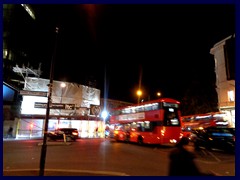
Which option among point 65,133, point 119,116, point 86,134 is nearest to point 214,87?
point 119,116

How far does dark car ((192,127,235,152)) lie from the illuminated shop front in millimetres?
15196

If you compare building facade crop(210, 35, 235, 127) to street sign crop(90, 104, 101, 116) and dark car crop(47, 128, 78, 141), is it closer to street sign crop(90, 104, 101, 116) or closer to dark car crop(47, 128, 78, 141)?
street sign crop(90, 104, 101, 116)

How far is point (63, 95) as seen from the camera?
30891 millimetres

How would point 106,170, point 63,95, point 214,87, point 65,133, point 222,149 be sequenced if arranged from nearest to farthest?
point 106,170 → point 222,149 → point 65,133 → point 63,95 → point 214,87

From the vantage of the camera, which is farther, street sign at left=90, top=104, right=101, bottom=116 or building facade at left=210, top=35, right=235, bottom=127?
building facade at left=210, top=35, right=235, bottom=127

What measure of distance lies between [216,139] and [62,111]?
67.9 feet

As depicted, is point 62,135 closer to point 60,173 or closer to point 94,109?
point 94,109

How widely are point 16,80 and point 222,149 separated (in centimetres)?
3055

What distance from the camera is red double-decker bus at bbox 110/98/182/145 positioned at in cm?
1758

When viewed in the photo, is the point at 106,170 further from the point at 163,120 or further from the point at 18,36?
the point at 18,36

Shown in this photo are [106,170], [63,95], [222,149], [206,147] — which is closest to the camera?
A: [106,170]

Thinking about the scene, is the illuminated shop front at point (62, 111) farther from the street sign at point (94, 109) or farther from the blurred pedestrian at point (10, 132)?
the blurred pedestrian at point (10, 132)

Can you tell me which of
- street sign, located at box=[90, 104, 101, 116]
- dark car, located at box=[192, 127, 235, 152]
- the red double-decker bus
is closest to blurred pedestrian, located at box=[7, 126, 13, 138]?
street sign, located at box=[90, 104, 101, 116]

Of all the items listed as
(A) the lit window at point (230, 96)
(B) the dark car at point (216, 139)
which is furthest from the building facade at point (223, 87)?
(B) the dark car at point (216, 139)
